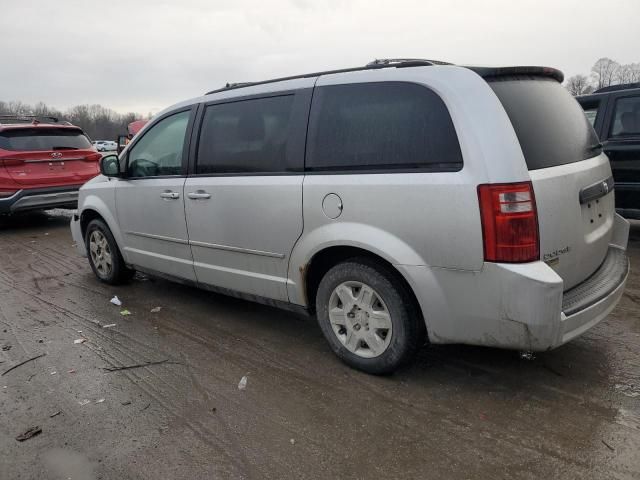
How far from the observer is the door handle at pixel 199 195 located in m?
3.99

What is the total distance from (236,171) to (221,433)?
1.88 meters

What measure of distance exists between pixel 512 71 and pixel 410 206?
39.4 inches

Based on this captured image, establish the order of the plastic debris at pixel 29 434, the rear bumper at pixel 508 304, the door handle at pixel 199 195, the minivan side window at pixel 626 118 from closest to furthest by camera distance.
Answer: the rear bumper at pixel 508 304
the plastic debris at pixel 29 434
the door handle at pixel 199 195
the minivan side window at pixel 626 118

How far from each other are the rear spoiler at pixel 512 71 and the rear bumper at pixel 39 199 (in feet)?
26.4

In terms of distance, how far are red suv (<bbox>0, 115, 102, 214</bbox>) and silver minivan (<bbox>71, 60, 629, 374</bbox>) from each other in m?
5.89

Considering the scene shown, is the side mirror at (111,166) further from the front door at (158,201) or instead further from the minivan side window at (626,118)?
the minivan side window at (626,118)

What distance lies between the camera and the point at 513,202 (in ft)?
8.50

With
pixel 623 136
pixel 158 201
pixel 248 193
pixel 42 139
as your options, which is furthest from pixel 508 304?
pixel 42 139

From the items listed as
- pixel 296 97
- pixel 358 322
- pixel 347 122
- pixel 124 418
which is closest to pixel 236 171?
pixel 296 97

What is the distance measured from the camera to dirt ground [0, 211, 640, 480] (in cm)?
246

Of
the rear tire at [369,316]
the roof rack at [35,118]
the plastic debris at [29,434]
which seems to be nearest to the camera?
the plastic debris at [29,434]

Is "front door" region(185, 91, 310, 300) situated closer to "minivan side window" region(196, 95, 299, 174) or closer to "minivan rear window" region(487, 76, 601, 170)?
"minivan side window" region(196, 95, 299, 174)

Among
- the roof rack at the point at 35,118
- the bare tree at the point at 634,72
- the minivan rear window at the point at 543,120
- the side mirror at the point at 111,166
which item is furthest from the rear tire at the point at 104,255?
the bare tree at the point at 634,72

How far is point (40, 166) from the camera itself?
29.2 feet
